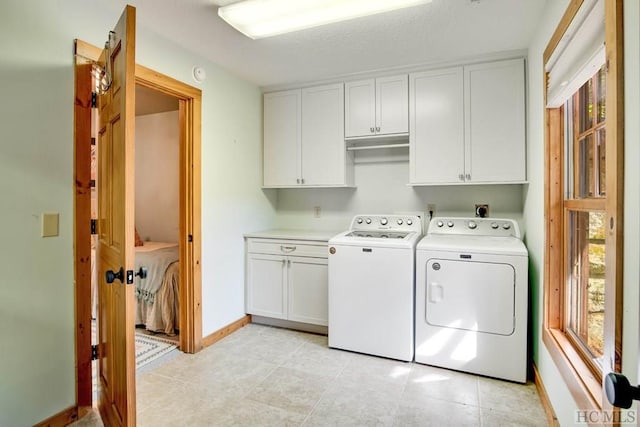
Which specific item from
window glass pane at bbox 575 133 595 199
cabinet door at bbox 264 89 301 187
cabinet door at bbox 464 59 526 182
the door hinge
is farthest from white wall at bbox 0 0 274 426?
window glass pane at bbox 575 133 595 199

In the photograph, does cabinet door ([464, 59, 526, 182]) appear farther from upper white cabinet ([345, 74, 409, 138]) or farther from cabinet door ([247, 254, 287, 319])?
cabinet door ([247, 254, 287, 319])

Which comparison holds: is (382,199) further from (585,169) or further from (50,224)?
(50,224)

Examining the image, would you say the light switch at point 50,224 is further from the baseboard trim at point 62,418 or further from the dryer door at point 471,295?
the dryer door at point 471,295

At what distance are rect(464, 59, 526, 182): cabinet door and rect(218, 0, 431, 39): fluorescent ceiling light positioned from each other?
1.14 metres

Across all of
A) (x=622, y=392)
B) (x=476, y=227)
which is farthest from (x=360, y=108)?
(x=622, y=392)

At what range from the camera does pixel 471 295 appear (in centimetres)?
236

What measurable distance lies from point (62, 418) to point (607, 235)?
103 inches

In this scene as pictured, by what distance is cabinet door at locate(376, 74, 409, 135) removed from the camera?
9.77 ft

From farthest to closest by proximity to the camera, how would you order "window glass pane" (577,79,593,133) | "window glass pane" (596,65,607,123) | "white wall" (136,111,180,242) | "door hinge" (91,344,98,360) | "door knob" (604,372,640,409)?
1. "white wall" (136,111,180,242)
2. "door hinge" (91,344,98,360)
3. "window glass pane" (577,79,593,133)
4. "window glass pane" (596,65,607,123)
5. "door knob" (604,372,640,409)

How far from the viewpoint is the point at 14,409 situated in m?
1.64

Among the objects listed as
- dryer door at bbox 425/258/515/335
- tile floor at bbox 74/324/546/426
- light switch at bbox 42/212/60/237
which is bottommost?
tile floor at bbox 74/324/546/426

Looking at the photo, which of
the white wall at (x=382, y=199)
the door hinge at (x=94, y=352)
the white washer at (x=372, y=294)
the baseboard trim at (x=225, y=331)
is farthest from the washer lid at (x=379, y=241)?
the door hinge at (x=94, y=352)

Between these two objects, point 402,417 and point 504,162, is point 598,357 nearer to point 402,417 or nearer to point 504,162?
point 402,417

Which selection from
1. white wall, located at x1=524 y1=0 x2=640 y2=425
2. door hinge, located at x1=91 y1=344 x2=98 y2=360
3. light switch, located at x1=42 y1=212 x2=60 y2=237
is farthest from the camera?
door hinge, located at x1=91 y1=344 x2=98 y2=360
